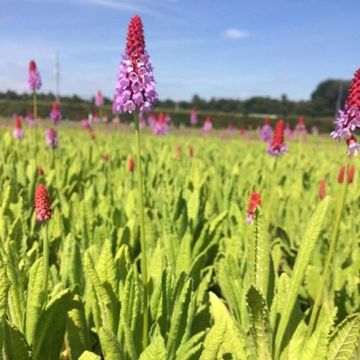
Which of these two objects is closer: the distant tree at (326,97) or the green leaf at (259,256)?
the green leaf at (259,256)

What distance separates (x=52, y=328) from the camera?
5.31 feet

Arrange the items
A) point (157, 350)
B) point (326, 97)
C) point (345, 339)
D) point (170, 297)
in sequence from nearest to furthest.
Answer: point (157, 350) → point (345, 339) → point (170, 297) → point (326, 97)

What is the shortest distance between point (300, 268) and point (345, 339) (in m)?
0.35

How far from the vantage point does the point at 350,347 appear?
4.47 feet

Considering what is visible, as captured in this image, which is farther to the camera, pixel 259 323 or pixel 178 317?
pixel 178 317

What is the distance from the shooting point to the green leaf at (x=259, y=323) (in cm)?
136

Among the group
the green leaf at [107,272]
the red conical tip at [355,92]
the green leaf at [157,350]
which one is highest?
the red conical tip at [355,92]

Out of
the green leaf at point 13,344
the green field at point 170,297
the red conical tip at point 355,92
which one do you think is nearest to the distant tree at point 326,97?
the green field at point 170,297

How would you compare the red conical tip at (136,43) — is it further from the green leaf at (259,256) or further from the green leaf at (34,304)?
the green leaf at (34,304)

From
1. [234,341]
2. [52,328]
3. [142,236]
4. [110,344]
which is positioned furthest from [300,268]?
[52,328]

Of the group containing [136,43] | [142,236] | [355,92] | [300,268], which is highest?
[136,43]

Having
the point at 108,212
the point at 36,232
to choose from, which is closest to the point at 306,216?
the point at 108,212

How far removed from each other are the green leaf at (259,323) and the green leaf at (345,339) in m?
0.17

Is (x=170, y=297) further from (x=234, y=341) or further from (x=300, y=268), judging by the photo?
(x=300, y=268)
